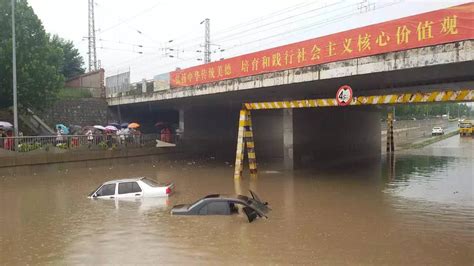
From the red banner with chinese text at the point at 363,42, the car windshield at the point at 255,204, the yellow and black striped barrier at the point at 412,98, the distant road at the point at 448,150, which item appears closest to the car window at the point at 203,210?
the car windshield at the point at 255,204

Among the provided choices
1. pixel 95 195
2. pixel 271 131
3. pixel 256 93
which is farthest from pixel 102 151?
pixel 271 131

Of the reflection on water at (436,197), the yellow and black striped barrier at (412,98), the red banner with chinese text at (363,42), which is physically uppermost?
the red banner with chinese text at (363,42)

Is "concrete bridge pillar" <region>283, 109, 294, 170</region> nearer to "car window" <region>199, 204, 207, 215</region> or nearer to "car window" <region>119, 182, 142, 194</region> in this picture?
"car window" <region>119, 182, 142, 194</region>

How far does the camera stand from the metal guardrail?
82.4 ft

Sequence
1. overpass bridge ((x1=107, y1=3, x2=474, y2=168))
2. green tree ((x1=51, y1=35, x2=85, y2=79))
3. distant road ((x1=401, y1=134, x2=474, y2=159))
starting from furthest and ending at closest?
green tree ((x1=51, y1=35, x2=85, y2=79))
distant road ((x1=401, y1=134, x2=474, y2=159))
overpass bridge ((x1=107, y1=3, x2=474, y2=168))

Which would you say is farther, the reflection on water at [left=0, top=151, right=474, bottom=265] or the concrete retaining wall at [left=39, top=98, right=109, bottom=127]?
the concrete retaining wall at [left=39, top=98, right=109, bottom=127]

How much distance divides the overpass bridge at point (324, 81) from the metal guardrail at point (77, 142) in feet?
11.6

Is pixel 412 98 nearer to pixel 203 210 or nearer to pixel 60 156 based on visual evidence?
pixel 203 210

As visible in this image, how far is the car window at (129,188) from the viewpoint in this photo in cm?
1545

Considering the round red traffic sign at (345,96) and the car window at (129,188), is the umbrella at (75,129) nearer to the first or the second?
the car window at (129,188)

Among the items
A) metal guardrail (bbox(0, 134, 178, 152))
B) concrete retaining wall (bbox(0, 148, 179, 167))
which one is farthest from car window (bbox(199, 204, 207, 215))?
metal guardrail (bbox(0, 134, 178, 152))

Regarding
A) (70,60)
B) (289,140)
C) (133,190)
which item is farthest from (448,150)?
(70,60)

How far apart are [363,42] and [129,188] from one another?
406 inches

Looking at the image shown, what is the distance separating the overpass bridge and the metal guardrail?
3529 millimetres
